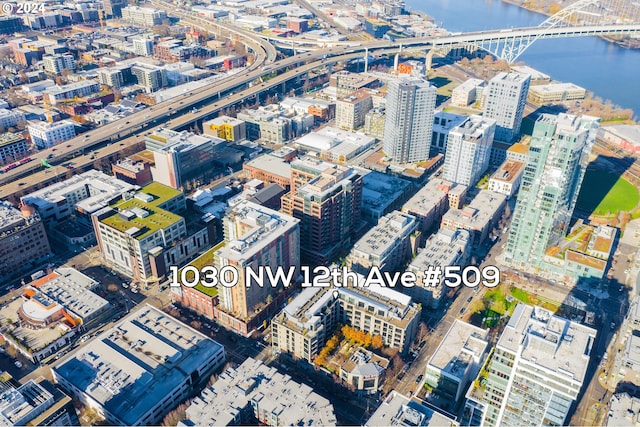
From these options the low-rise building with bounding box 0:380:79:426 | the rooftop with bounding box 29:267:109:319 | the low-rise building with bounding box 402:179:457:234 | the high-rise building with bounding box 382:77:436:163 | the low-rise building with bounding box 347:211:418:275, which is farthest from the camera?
the high-rise building with bounding box 382:77:436:163

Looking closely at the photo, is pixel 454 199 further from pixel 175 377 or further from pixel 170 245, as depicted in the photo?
pixel 175 377

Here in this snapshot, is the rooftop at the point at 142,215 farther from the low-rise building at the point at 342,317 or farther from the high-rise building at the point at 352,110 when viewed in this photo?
the high-rise building at the point at 352,110

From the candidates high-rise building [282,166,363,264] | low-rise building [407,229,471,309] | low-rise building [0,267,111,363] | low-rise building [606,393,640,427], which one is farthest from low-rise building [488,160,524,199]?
low-rise building [0,267,111,363]

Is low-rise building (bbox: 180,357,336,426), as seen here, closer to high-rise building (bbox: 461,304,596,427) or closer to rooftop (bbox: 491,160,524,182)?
high-rise building (bbox: 461,304,596,427)

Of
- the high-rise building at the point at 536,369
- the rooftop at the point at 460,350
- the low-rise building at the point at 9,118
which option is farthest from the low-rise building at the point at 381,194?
the low-rise building at the point at 9,118

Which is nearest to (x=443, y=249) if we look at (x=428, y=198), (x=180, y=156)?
(x=428, y=198)

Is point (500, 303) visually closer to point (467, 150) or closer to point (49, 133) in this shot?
point (467, 150)

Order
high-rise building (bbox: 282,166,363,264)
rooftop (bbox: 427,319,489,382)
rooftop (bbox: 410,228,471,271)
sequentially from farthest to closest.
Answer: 1. high-rise building (bbox: 282,166,363,264)
2. rooftop (bbox: 410,228,471,271)
3. rooftop (bbox: 427,319,489,382)

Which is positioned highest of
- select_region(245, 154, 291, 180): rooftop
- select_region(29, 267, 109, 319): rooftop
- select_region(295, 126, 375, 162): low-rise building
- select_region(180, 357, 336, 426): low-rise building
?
select_region(245, 154, 291, 180): rooftop
